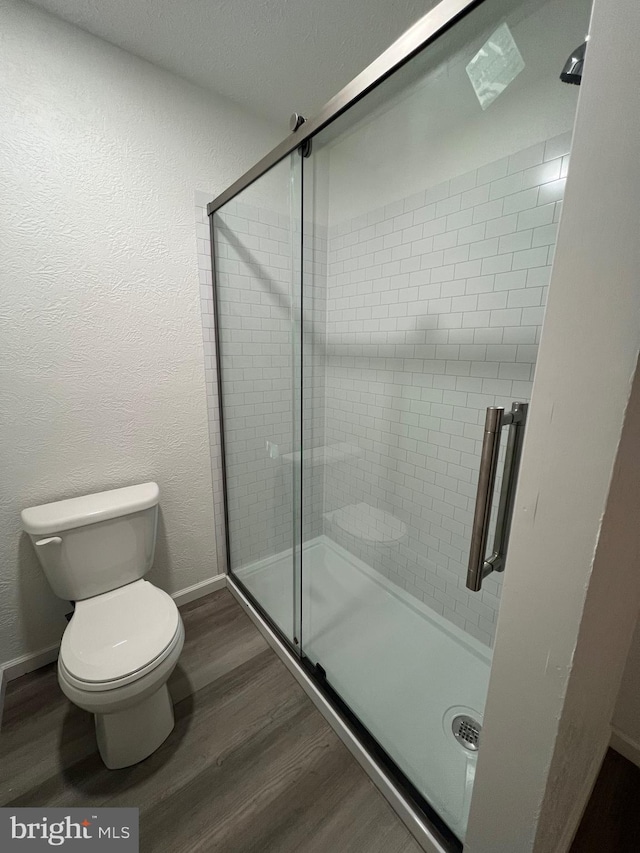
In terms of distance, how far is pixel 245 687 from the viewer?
136 centimetres

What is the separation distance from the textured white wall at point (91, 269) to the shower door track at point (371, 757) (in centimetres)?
86

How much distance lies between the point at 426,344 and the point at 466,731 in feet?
4.63

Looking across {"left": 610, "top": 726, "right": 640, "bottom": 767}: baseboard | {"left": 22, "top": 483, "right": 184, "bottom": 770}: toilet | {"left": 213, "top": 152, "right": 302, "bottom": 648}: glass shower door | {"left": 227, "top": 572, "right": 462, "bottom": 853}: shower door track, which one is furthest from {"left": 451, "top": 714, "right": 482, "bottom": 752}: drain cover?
{"left": 22, "top": 483, "right": 184, "bottom": 770}: toilet

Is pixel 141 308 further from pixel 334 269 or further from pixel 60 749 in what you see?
pixel 60 749

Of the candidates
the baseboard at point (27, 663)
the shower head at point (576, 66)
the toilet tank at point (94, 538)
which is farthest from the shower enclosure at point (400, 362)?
the baseboard at point (27, 663)

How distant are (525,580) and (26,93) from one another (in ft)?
6.31

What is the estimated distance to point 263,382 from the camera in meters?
1.62

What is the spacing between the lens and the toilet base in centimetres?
106

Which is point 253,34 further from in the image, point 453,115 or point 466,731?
point 466,731

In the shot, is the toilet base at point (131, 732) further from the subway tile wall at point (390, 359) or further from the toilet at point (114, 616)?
the subway tile wall at point (390, 359)

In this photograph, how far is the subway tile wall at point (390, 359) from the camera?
47.8 inches

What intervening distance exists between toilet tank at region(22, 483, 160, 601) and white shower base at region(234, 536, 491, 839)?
64 centimetres

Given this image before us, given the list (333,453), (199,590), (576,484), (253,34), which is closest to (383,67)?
(253,34)

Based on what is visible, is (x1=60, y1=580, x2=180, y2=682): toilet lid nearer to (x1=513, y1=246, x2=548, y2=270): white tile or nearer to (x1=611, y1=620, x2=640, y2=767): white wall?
(x1=611, y1=620, x2=640, y2=767): white wall
